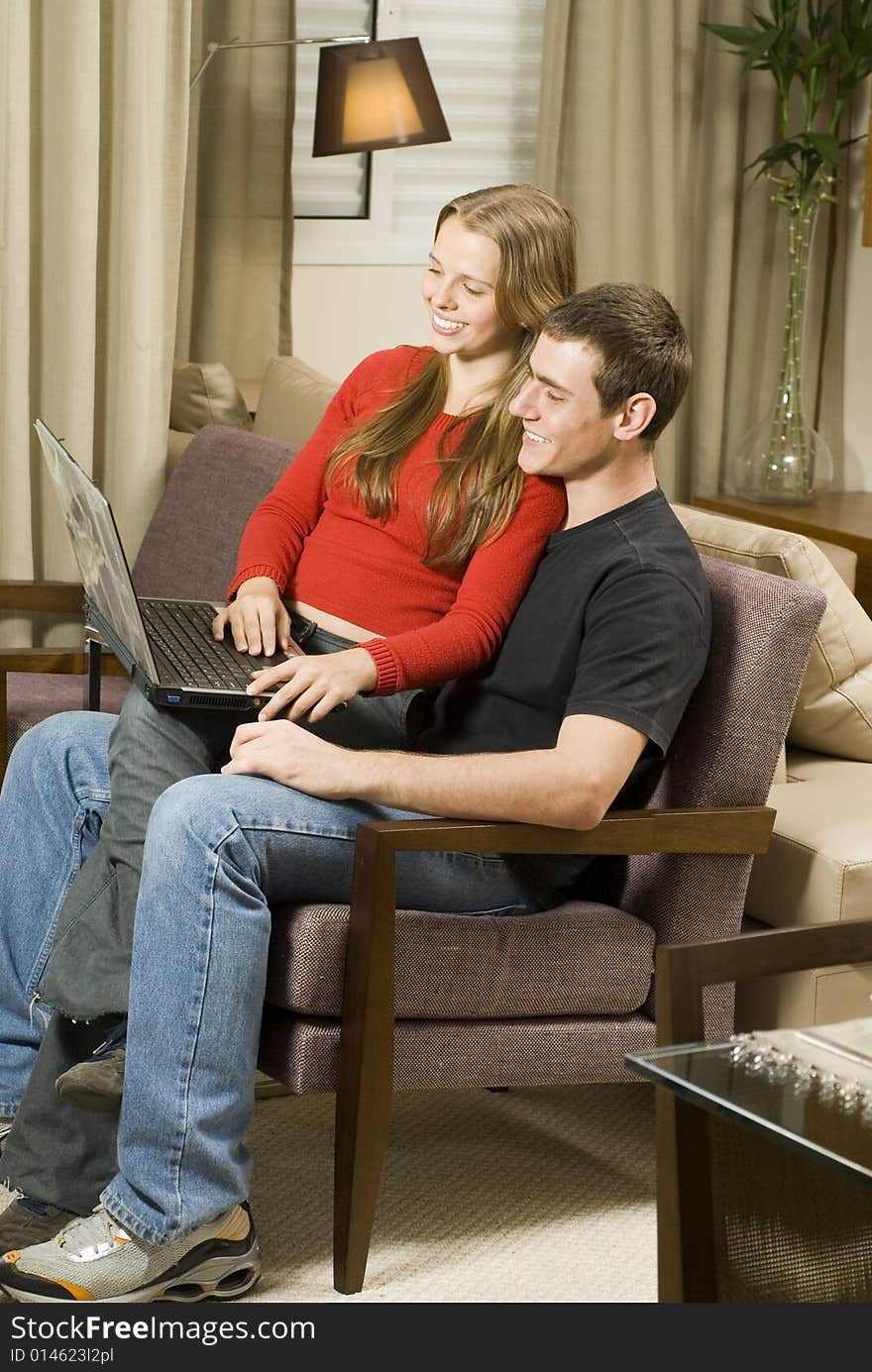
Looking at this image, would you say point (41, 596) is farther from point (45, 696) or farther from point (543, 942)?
point (543, 942)

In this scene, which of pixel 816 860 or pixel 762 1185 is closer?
pixel 762 1185

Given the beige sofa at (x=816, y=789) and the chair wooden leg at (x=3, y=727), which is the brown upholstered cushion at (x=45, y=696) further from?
Result: the beige sofa at (x=816, y=789)

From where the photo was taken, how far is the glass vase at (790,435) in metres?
3.98

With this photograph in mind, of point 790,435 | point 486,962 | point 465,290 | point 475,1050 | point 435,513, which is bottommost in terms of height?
point 475,1050

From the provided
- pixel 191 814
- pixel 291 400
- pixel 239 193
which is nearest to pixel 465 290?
pixel 191 814

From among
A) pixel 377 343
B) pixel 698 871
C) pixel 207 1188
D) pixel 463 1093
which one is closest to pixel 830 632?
pixel 698 871

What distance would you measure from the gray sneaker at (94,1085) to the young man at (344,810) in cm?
5

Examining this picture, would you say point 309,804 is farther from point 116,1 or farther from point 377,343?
point 377,343

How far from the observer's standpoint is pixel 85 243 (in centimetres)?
313

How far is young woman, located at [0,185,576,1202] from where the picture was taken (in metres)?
1.92

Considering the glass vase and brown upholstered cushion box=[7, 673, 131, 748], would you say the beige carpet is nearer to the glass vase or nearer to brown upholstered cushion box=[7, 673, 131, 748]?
brown upholstered cushion box=[7, 673, 131, 748]

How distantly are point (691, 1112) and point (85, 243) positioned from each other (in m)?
2.37

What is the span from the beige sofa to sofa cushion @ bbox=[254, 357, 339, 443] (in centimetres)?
82

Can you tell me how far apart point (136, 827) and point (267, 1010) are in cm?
26
